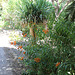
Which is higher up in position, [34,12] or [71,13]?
[34,12]

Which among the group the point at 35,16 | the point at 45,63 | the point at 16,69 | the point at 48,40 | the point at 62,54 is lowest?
the point at 16,69

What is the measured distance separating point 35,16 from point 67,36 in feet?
8.12

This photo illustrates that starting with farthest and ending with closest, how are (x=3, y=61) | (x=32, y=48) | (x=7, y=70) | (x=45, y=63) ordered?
(x=3, y=61)
(x=7, y=70)
(x=32, y=48)
(x=45, y=63)

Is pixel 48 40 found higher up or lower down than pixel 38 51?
higher up

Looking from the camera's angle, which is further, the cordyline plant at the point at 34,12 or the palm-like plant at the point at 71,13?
the cordyline plant at the point at 34,12

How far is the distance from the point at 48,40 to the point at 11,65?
1.58 metres

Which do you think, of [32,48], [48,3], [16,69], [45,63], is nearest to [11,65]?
[16,69]

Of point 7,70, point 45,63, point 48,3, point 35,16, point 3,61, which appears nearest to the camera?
point 45,63

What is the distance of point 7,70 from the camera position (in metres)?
3.15

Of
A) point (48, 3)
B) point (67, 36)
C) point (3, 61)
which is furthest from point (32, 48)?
point (48, 3)

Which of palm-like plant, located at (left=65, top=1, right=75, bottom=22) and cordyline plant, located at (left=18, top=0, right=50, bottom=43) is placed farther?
cordyline plant, located at (left=18, top=0, right=50, bottom=43)

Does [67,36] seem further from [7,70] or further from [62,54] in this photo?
[7,70]

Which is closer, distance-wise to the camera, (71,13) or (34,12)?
(71,13)

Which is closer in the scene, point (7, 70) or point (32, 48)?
point (32, 48)
